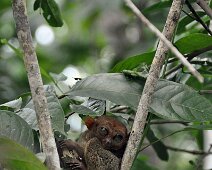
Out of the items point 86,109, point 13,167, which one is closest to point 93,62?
point 86,109

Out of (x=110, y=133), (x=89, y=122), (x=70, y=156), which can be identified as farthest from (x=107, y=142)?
(x=70, y=156)

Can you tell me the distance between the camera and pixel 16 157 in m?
2.09

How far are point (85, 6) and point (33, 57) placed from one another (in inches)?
148

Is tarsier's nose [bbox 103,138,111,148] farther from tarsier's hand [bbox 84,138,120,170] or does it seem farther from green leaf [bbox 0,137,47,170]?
green leaf [bbox 0,137,47,170]

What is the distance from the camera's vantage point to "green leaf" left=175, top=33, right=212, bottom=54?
9.85 ft

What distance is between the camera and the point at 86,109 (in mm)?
2766

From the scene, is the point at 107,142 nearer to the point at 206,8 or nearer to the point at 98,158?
the point at 98,158

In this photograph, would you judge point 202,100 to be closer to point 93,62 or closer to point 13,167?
point 13,167

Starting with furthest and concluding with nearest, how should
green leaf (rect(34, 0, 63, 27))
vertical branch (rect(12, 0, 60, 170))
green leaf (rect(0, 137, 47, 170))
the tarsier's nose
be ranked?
the tarsier's nose, green leaf (rect(34, 0, 63, 27)), vertical branch (rect(12, 0, 60, 170)), green leaf (rect(0, 137, 47, 170))

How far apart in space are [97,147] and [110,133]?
0.14 meters

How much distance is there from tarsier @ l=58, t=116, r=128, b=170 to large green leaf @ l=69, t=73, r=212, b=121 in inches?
16.4

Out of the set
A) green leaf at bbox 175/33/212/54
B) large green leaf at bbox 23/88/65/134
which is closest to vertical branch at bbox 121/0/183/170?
large green leaf at bbox 23/88/65/134

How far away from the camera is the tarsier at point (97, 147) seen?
3.03 meters

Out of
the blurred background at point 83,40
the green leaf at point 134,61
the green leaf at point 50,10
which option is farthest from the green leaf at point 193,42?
the blurred background at point 83,40
